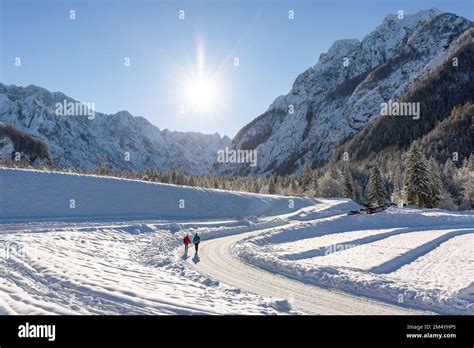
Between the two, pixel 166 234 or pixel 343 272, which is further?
pixel 166 234

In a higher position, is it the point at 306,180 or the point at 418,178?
the point at 418,178

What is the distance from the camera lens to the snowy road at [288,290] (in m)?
14.0

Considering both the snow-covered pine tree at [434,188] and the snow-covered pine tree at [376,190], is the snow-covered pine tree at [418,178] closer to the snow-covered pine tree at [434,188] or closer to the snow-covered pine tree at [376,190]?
the snow-covered pine tree at [434,188]

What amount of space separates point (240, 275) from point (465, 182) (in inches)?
3074

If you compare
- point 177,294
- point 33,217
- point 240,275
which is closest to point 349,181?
point 33,217

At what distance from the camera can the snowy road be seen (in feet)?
46.0

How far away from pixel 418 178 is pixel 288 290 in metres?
55.8

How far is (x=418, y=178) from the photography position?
64.2 m

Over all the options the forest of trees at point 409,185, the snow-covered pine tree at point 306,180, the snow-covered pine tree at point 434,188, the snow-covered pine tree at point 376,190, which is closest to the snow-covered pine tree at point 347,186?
the forest of trees at point 409,185

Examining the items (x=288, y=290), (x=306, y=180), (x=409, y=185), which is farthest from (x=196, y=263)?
(x=306, y=180)

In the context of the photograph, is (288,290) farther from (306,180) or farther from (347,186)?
(306,180)

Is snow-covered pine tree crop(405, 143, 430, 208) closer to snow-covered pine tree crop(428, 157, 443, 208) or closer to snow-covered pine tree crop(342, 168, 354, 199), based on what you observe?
snow-covered pine tree crop(428, 157, 443, 208)
